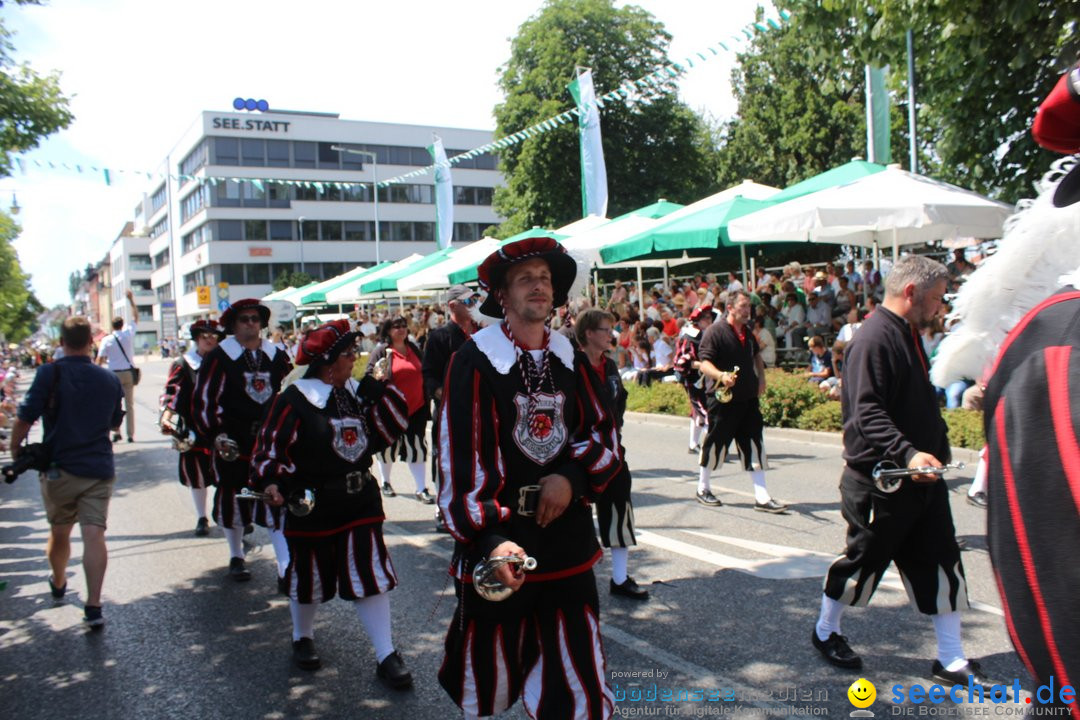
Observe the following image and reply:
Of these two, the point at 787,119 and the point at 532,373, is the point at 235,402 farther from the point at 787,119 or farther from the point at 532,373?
the point at 787,119

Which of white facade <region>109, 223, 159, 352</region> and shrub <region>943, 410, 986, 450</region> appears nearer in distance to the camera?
shrub <region>943, 410, 986, 450</region>

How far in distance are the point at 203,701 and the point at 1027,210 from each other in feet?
13.4

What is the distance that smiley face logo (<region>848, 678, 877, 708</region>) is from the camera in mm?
3607

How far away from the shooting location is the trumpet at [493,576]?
98.7 inches

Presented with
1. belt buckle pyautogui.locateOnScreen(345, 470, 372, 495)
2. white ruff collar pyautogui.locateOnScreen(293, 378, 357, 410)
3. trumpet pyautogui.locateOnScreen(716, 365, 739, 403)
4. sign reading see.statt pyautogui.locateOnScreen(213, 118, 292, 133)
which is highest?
sign reading see.statt pyautogui.locateOnScreen(213, 118, 292, 133)

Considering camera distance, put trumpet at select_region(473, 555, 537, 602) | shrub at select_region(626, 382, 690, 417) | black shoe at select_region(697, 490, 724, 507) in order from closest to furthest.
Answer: trumpet at select_region(473, 555, 537, 602) < black shoe at select_region(697, 490, 724, 507) < shrub at select_region(626, 382, 690, 417)

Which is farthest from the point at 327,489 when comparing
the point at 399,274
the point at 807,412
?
the point at 399,274

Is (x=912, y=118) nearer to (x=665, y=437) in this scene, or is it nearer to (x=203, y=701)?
(x=665, y=437)

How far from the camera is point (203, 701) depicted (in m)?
4.04

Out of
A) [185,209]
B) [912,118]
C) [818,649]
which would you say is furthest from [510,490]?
[185,209]

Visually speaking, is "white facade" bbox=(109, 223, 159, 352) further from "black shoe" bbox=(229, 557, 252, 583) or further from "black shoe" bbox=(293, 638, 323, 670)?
"black shoe" bbox=(293, 638, 323, 670)

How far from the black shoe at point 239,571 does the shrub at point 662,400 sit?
8.51 m

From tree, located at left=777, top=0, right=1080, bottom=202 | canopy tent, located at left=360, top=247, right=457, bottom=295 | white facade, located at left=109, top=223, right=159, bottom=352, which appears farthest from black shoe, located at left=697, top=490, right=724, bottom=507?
white facade, located at left=109, top=223, right=159, bottom=352

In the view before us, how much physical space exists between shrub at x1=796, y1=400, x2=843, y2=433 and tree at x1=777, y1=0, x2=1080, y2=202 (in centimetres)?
449
